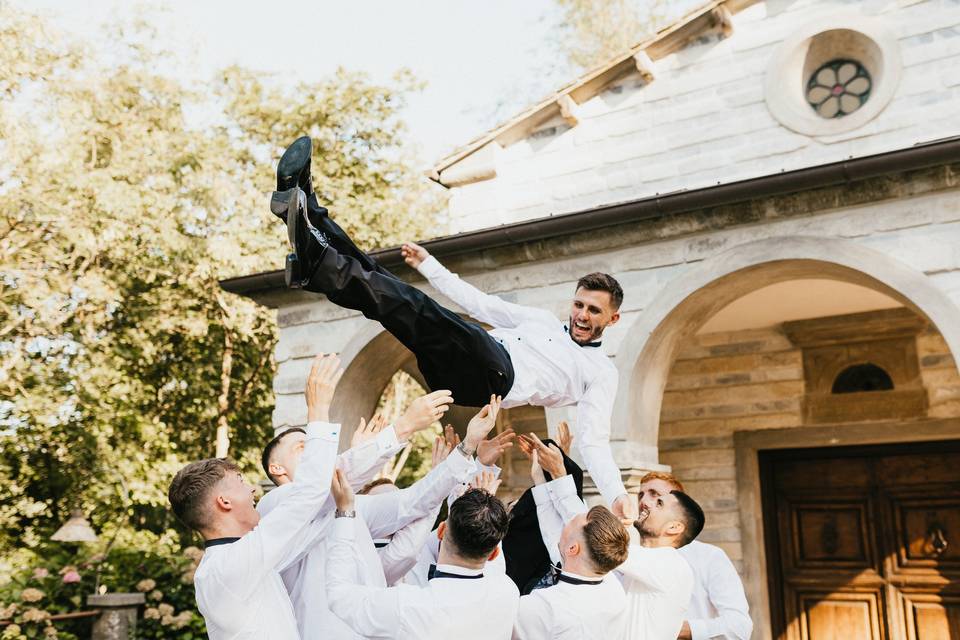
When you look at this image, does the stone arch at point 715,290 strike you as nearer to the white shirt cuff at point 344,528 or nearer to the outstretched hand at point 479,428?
the outstretched hand at point 479,428

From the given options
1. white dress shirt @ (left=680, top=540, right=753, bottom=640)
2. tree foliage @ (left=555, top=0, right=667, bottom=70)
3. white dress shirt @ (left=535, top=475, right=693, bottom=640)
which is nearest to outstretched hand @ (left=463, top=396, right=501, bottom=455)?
white dress shirt @ (left=535, top=475, right=693, bottom=640)

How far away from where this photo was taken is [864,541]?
7.96m

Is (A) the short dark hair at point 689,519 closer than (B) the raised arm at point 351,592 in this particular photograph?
No

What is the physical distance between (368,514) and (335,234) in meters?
1.10

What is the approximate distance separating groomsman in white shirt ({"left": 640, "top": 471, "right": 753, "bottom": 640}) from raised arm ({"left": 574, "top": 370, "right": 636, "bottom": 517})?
16cm

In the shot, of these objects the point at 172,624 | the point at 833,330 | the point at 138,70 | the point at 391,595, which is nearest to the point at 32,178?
the point at 138,70

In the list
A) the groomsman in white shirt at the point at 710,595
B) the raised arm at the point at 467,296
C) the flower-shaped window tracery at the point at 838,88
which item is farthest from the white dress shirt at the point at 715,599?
the flower-shaped window tracery at the point at 838,88

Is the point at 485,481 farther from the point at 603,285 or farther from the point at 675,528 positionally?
the point at 603,285

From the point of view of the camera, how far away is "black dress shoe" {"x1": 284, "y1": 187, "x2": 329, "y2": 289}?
10.6 ft

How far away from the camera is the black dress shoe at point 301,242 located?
3227 millimetres

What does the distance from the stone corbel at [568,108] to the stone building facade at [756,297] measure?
0.09ft

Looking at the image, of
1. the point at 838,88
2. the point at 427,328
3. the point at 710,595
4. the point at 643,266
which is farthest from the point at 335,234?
the point at 838,88

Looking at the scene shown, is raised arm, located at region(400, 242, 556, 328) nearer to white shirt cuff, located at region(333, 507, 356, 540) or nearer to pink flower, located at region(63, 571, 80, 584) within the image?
white shirt cuff, located at region(333, 507, 356, 540)

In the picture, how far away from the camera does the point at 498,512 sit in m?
2.74
